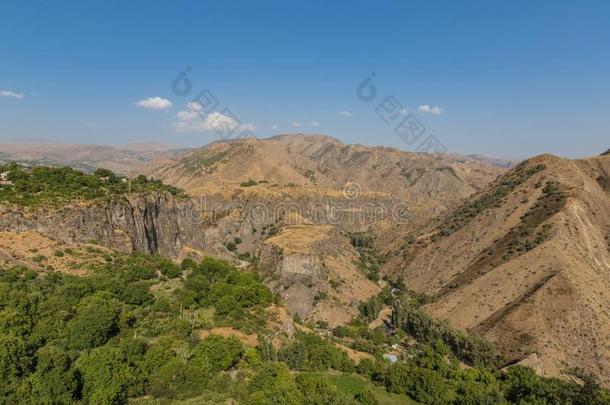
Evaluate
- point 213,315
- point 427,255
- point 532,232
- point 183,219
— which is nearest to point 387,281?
point 427,255

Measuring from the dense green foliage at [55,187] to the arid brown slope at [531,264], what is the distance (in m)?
64.2

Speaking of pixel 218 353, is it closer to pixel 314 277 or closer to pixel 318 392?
pixel 318 392

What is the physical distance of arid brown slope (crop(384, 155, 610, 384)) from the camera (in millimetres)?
59750

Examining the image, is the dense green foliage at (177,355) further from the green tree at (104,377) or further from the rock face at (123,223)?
the rock face at (123,223)

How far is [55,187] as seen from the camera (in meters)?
50.8

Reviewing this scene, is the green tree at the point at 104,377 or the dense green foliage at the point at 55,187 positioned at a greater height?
the dense green foliage at the point at 55,187

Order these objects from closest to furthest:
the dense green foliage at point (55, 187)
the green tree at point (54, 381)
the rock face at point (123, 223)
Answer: the green tree at point (54, 381) → the rock face at point (123, 223) → the dense green foliage at point (55, 187)

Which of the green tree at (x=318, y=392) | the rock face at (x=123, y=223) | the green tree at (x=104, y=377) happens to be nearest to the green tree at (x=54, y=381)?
the green tree at (x=104, y=377)

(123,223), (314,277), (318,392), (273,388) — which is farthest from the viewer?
(314,277)

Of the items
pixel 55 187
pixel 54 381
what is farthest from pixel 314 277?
pixel 54 381

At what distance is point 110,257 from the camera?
46594 millimetres

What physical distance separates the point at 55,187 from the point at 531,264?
8250 centimetres

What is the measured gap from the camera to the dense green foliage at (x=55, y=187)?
1810 inches

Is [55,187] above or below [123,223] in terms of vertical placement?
above
